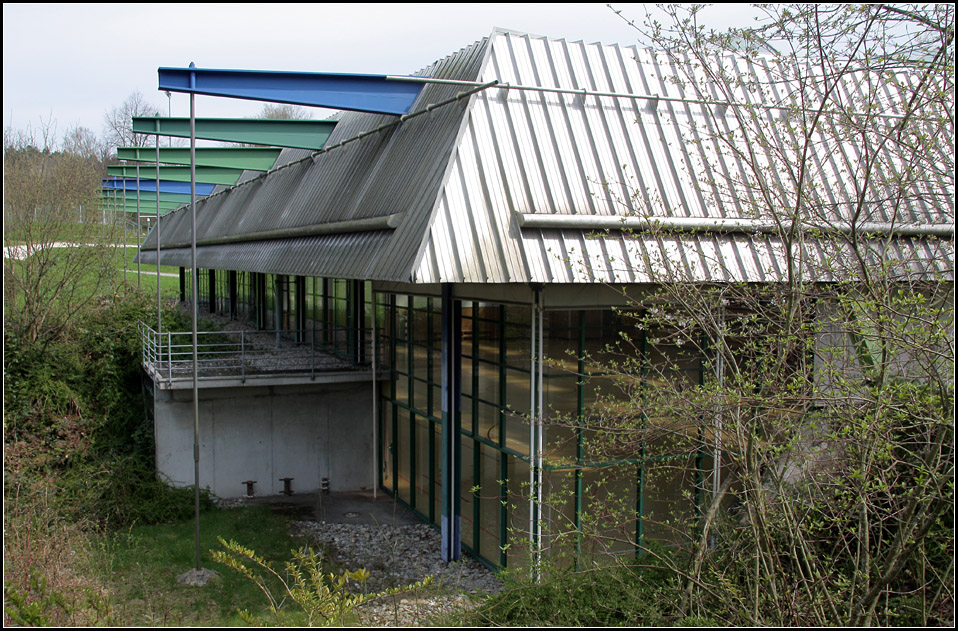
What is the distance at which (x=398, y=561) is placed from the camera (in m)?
14.4

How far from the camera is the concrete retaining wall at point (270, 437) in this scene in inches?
725

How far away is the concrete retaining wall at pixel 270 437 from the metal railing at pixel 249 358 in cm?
53

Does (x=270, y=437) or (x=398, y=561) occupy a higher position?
→ (x=270, y=437)

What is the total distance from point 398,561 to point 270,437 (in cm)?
615

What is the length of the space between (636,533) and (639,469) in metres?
1.13

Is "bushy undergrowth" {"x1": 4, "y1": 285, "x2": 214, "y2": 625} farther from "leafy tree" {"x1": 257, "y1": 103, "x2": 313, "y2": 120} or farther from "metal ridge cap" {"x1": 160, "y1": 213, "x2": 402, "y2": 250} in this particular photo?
"leafy tree" {"x1": 257, "y1": 103, "x2": 313, "y2": 120}

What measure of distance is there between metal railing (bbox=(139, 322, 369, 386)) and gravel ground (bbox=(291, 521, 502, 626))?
407 cm

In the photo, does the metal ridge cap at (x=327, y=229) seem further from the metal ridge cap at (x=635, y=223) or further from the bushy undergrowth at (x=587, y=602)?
the bushy undergrowth at (x=587, y=602)

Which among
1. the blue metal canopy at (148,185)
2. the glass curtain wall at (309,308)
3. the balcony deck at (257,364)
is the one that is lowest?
the balcony deck at (257,364)

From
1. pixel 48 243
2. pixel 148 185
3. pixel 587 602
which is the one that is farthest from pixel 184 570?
pixel 148 185

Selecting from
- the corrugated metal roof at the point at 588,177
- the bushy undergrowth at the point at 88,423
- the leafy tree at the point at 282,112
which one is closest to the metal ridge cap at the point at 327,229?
the corrugated metal roof at the point at 588,177

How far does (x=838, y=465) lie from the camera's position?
26.8 ft

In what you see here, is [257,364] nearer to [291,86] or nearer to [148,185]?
[291,86]

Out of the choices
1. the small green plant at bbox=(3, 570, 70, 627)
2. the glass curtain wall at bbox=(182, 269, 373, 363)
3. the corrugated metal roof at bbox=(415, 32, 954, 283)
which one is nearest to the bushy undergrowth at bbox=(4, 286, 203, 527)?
the glass curtain wall at bbox=(182, 269, 373, 363)
